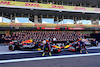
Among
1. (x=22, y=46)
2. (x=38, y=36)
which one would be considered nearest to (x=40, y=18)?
(x=38, y=36)

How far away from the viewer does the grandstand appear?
10.5 m

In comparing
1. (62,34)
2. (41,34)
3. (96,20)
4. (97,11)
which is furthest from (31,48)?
(96,20)

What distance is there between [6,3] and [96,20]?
63.7 ft

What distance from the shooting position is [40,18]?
13.6 meters

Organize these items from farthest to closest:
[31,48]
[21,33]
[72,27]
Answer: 1. [72,27]
2. [21,33]
3. [31,48]

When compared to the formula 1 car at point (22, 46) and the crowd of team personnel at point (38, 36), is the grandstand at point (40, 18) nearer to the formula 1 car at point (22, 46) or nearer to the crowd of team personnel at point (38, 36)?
the crowd of team personnel at point (38, 36)

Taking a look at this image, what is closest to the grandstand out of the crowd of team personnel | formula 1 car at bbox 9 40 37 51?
the crowd of team personnel

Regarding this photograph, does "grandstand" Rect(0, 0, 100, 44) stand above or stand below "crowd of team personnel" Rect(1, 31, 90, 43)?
above

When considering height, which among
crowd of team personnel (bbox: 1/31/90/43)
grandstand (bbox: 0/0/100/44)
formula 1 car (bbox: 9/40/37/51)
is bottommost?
formula 1 car (bbox: 9/40/37/51)

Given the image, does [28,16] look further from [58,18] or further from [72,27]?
[72,27]

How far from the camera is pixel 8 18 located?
40.8 feet

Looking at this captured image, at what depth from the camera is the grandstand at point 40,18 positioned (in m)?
10.5

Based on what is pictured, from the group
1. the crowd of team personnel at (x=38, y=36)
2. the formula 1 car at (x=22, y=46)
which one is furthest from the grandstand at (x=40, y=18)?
the formula 1 car at (x=22, y=46)

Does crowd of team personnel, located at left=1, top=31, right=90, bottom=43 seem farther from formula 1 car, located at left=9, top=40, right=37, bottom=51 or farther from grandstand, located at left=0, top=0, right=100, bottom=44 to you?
formula 1 car, located at left=9, top=40, right=37, bottom=51
